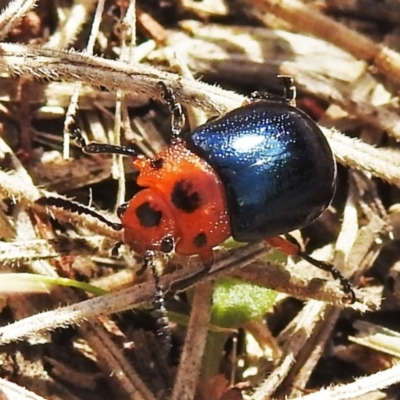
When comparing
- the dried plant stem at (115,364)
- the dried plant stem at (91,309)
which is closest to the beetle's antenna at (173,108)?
the dried plant stem at (91,309)

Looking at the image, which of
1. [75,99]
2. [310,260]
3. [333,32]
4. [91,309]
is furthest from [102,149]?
[333,32]

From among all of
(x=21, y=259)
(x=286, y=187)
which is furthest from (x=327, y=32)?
(x=21, y=259)

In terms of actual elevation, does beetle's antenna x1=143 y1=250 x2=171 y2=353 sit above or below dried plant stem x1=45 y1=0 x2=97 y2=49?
below

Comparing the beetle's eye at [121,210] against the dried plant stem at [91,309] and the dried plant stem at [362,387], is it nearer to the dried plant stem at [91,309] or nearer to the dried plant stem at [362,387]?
the dried plant stem at [91,309]

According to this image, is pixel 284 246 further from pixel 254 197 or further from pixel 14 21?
pixel 14 21

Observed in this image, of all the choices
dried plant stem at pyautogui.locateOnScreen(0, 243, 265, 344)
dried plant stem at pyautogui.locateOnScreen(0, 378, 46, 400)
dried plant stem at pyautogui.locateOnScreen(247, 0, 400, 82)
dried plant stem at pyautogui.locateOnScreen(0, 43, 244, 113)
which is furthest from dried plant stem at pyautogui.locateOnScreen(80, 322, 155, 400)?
dried plant stem at pyautogui.locateOnScreen(247, 0, 400, 82)

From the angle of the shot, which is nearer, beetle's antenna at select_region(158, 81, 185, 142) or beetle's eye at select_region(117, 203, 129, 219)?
beetle's eye at select_region(117, 203, 129, 219)

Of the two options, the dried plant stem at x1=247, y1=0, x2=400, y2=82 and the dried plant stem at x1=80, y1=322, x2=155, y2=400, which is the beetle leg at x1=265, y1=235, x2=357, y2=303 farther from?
the dried plant stem at x1=247, y1=0, x2=400, y2=82

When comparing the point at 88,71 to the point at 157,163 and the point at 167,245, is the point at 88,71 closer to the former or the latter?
the point at 157,163
